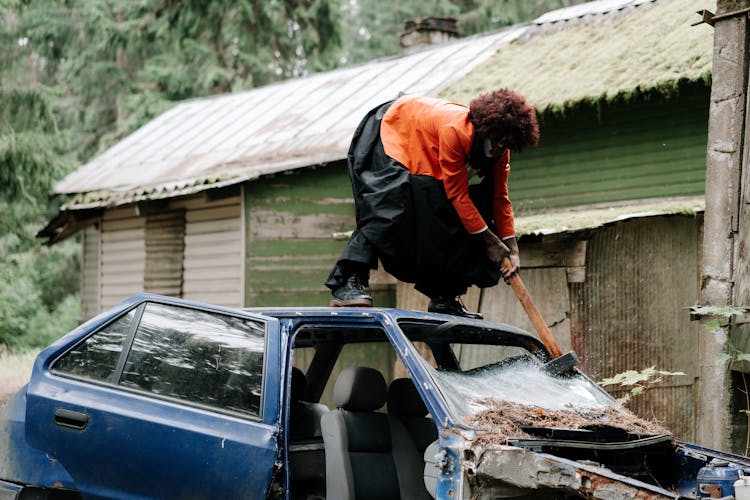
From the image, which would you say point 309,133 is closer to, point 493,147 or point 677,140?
point 677,140

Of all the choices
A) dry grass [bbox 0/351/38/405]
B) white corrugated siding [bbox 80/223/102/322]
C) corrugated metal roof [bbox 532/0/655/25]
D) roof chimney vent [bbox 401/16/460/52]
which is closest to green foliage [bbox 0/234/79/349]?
white corrugated siding [bbox 80/223/102/322]

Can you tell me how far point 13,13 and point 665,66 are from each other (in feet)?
33.9

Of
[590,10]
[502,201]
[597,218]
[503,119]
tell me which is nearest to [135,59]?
[590,10]

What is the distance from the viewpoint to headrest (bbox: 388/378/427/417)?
530 cm

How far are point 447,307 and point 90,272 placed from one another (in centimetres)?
1370

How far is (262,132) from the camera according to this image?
15.3 m

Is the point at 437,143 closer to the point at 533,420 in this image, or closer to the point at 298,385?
the point at 298,385

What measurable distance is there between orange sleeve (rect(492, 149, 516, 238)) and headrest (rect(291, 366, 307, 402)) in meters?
1.63

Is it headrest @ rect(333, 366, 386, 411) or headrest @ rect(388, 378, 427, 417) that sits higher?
headrest @ rect(333, 366, 386, 411)

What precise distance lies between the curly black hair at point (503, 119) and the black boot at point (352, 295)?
114cm

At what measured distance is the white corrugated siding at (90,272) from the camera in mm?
17891

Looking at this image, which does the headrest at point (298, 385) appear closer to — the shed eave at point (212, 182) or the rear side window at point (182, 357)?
the rear side window at point (182, 357)

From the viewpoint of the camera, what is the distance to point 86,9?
26141 mm

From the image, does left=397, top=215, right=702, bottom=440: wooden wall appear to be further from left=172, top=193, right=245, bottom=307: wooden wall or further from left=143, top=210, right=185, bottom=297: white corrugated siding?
left=143, top=210, right=185, bottom=297: white corrugated siding
